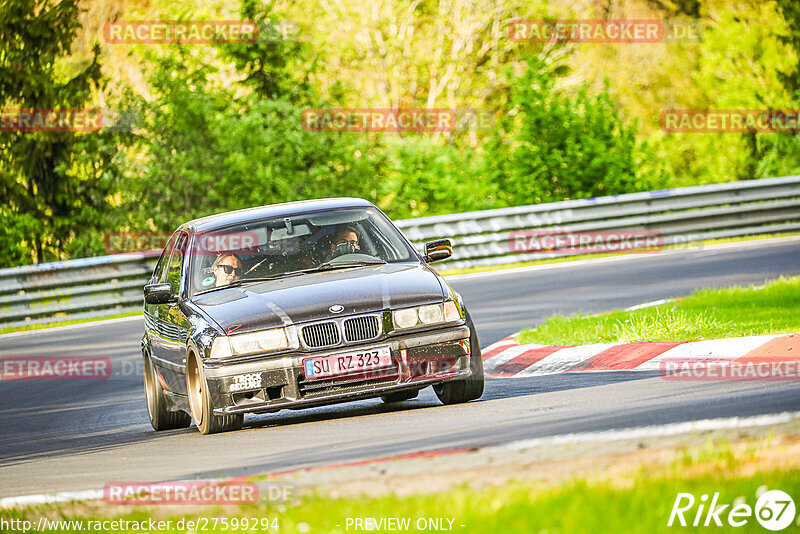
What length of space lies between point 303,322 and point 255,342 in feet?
1.10

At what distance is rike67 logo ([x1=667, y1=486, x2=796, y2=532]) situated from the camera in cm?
429

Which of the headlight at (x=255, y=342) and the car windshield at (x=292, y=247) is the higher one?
the car windshield at (x=292, y=247)

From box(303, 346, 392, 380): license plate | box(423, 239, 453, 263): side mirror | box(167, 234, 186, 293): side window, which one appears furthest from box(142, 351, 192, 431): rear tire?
box(423, 239, 453, 263): side mirror

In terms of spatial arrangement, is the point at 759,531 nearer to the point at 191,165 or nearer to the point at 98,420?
the point at 98,420

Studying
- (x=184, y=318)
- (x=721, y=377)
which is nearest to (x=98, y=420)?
(x=184, y=318)

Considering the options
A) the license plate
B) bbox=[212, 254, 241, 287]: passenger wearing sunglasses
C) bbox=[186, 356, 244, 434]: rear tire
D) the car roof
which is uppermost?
the car roof

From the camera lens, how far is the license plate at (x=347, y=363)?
8.37 m

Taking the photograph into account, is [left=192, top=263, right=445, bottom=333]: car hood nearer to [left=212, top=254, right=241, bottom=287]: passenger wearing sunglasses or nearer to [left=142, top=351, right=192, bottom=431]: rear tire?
[left=212, top=254, right=241, bottom=287]: passenger wearing sunglasses

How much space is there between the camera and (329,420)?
899 centimetres

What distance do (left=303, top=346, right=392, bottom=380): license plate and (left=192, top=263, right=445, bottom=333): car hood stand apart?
26 centimetres

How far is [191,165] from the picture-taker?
28.8 m

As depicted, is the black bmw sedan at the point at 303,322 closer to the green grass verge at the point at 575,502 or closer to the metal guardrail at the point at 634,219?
the green grass verge at the point at 575,502

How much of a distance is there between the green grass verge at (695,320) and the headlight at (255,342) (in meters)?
3.51

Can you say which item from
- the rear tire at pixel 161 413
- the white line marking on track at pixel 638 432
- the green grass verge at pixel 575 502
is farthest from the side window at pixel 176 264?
the green grass verge at pixel 575 502
